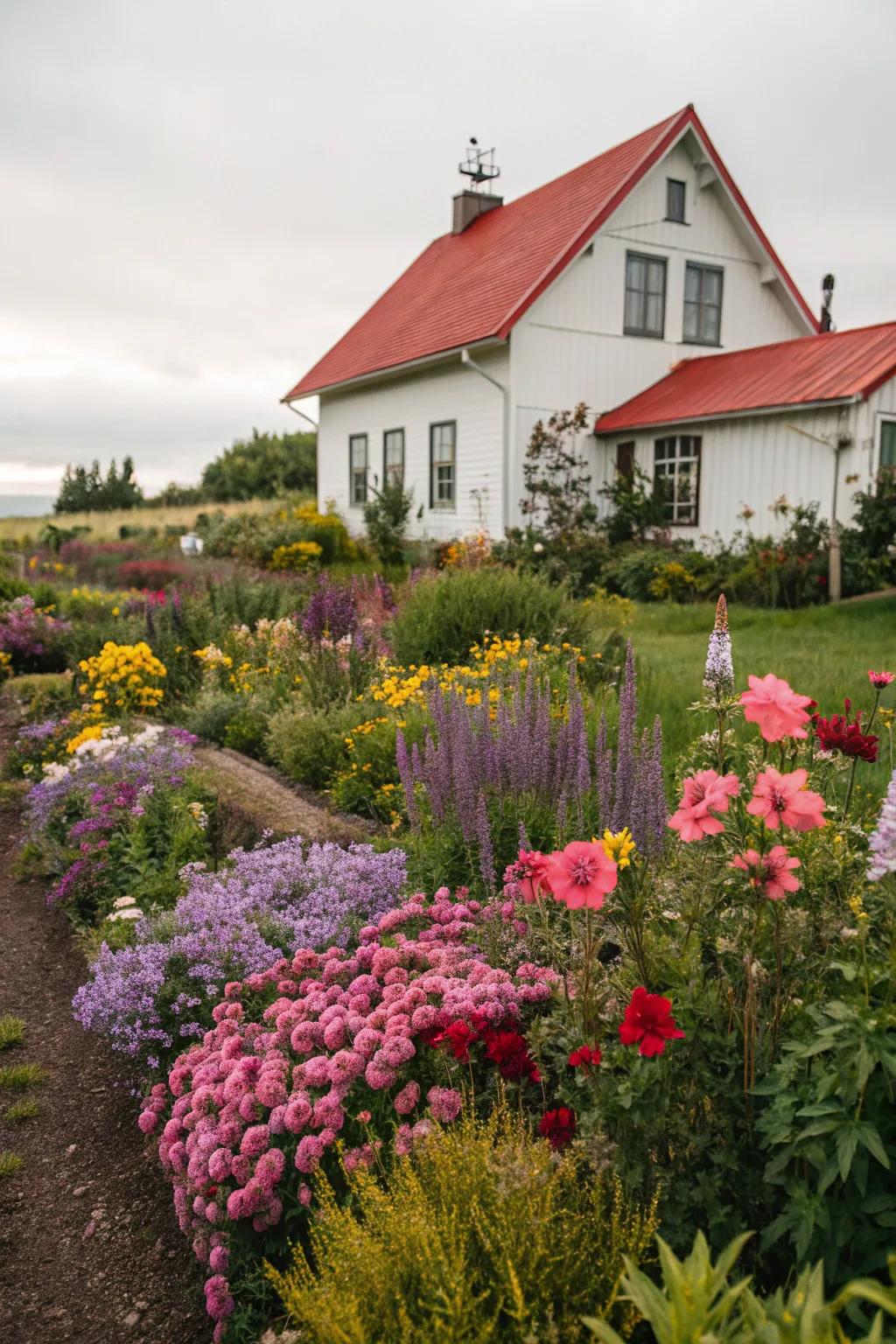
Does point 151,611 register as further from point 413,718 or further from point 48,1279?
point 48,1279

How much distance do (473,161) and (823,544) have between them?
45.2 ft

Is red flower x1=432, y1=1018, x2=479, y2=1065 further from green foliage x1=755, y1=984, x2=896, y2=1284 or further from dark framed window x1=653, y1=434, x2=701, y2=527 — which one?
dark framed window x1=653, y1=434, x2=701, y2=527

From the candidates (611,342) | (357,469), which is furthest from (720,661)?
(357,469)

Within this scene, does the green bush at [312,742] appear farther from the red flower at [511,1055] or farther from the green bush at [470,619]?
the red flower at [511,1055]

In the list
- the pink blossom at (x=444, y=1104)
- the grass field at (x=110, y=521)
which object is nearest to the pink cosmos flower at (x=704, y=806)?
the pink blossom at (x=444, y=1104)

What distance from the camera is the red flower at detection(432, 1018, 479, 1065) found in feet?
7.86

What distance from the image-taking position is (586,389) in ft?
57.3

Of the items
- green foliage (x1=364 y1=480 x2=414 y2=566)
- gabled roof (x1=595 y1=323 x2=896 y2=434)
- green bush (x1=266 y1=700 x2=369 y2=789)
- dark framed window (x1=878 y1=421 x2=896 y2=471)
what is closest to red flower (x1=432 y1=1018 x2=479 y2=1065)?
green bush (x1=266 y1=700 x2=369 y2=789)

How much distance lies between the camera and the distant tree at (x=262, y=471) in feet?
143

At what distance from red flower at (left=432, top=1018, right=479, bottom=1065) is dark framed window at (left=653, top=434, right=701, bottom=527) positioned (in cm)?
1494

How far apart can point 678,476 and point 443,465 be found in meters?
4.61

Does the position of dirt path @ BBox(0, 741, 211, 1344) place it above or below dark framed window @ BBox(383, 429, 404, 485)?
below

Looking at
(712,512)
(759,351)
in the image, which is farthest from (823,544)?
(759,351)

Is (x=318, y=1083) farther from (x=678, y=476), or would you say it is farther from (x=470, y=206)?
(x=470, y=206)
